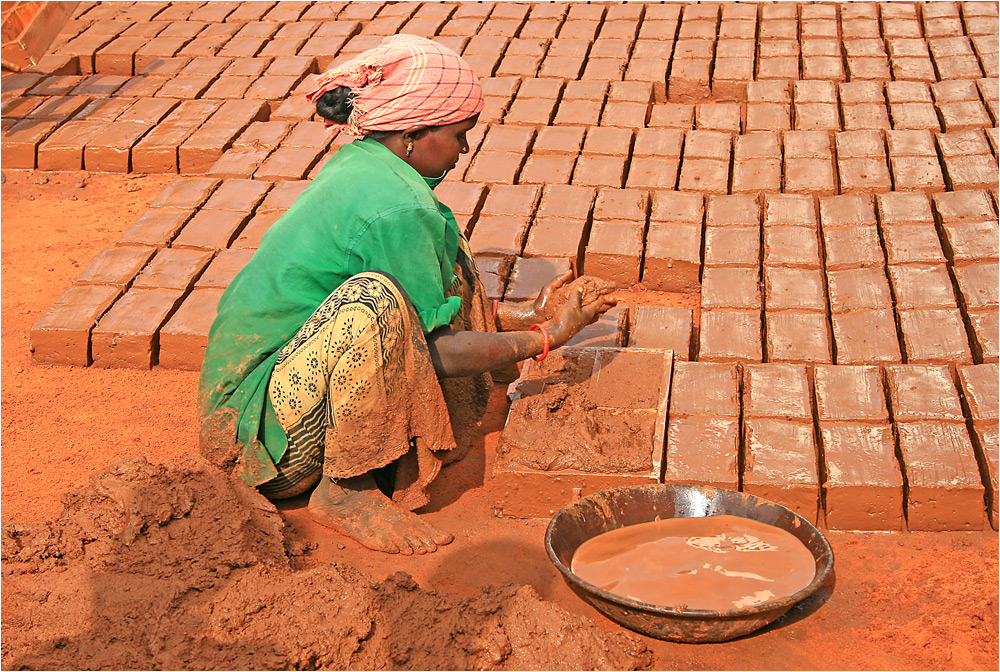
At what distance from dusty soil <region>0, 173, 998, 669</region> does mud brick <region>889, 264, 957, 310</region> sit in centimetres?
128

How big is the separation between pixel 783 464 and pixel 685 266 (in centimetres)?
148

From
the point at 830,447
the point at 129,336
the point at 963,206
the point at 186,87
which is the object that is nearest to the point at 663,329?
the point at 830,447

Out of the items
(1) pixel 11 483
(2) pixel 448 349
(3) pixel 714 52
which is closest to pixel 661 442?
(2) pixel 448 349

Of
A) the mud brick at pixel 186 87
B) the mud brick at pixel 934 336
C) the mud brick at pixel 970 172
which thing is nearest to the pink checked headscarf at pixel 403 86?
the mud brick at pixel 934 336

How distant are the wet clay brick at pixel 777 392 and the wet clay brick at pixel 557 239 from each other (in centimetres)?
113

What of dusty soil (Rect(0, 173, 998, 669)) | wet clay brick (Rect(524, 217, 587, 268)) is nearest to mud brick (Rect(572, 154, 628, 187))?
wet clay brick (Rect(524, 217, 587, 268))

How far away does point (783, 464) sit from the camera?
10.3 feet

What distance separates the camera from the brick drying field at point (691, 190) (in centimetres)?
334

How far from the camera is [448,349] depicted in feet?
9.64

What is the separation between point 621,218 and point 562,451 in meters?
1.88

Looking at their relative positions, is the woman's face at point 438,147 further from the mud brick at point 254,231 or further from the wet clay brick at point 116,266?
the wet clay brick at point 116,266

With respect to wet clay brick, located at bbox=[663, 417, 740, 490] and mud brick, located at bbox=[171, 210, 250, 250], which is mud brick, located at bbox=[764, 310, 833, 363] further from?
mud brick, located at bbox=[171, 210, 250, 250]

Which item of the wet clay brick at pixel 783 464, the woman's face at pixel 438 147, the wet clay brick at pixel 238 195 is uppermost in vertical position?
the woman's face at pixel 438 147

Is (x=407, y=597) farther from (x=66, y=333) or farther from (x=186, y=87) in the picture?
(x=186, y=87)
